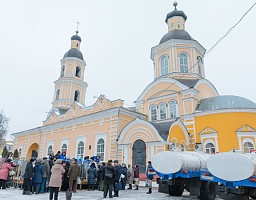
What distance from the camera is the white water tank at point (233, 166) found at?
640 cm

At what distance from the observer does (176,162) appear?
8344 millimetres

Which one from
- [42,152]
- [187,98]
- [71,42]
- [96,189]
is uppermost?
[71,42]

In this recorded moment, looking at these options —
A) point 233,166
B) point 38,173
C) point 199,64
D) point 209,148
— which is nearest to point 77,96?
point 199,64

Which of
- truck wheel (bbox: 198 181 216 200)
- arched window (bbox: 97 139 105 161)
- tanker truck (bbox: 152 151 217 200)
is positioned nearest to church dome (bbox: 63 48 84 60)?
arched window (bbox: 97 139 105 161)

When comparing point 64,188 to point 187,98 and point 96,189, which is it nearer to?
point 96,189

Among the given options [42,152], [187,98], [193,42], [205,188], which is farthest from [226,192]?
[42,152]

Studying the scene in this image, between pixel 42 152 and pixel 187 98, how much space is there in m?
18.4

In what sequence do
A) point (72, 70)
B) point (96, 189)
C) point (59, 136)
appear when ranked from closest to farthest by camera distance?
point (96, 189)
point (59, 136)
point (72, 70)

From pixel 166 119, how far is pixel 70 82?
16.8 metres

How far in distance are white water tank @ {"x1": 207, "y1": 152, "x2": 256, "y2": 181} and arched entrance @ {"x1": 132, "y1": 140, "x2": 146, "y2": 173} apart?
9.77 meters

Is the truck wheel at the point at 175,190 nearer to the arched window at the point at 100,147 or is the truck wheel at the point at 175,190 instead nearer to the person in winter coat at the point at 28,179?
the person in winter coat at the point at 28,179

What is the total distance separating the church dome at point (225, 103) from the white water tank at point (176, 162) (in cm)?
992

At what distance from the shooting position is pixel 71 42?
3419 centimetres

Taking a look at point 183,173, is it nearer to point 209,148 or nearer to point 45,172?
point 45,172
